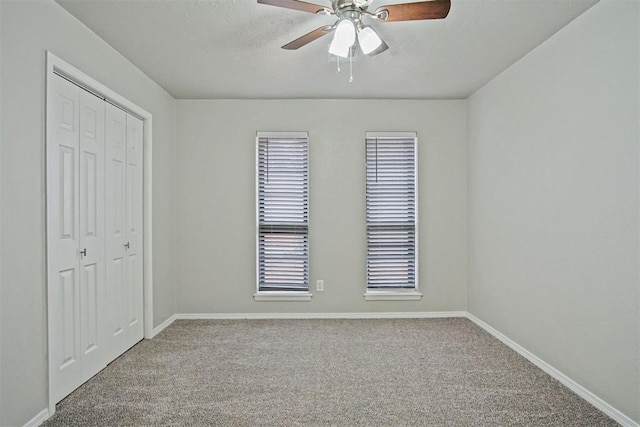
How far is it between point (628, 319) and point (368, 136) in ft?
10.2

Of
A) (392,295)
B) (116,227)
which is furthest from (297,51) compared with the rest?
(392,295)

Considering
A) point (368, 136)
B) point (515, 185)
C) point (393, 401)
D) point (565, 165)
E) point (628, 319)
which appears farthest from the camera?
point (368, 136)

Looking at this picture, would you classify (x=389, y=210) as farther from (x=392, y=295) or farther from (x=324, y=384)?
(x=324, y=384)

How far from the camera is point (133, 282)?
3.77 metres

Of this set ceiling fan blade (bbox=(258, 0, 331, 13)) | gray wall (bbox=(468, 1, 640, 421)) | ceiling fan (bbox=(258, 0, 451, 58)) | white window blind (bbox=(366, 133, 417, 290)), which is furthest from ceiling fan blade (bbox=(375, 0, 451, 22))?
white window blind (bbox=(366, 133, 417, 290))

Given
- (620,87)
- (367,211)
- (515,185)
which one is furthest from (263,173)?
(620,87)

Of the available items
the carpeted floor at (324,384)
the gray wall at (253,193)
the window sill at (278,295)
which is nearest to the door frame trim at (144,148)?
the carpeted floor at (324,384)

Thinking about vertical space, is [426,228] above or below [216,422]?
above

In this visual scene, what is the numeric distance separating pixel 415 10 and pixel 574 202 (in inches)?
68.9

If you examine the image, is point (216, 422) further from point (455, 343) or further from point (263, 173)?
point (263, 173)

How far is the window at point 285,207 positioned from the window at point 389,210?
771 mm

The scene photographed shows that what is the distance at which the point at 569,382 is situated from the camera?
283 centimetres

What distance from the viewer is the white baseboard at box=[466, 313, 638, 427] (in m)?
2.38

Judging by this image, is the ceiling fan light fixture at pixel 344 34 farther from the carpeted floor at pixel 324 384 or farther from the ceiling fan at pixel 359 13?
the carpeted floor at pixel 324 384
